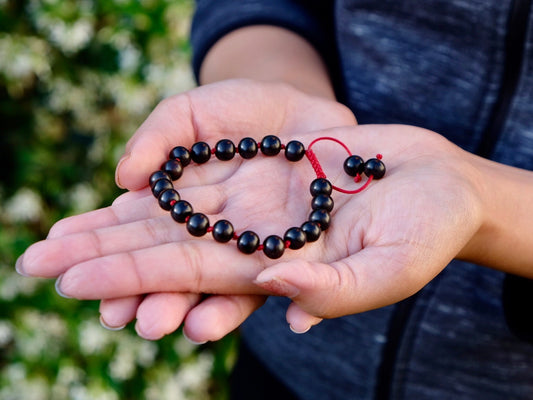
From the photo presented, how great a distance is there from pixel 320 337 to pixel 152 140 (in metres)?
0.92

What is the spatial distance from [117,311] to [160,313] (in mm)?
111

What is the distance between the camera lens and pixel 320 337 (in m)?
1.97

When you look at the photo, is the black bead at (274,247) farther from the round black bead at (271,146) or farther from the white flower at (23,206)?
the white flower at (23,206)

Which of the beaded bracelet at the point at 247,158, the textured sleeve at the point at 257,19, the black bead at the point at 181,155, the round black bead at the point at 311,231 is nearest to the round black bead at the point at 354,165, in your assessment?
the beaded bracelet at the point at 247,158

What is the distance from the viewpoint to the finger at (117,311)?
1284mm

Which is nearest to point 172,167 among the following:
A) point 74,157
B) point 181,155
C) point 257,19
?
point 181,155

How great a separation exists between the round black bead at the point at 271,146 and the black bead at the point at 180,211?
0.38m

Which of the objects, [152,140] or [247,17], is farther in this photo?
[247,17]

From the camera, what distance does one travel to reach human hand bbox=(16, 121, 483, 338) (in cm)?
125

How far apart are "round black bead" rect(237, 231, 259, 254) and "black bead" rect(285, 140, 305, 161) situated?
40 cm

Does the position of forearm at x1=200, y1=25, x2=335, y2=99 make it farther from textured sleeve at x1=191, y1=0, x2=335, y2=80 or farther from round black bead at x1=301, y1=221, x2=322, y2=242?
round black bead at x1=301, y1=221, x2=322, y2=242

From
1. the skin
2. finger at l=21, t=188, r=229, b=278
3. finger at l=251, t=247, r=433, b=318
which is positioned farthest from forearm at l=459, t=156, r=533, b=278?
finger at l=21, t=188, r=229, b=278

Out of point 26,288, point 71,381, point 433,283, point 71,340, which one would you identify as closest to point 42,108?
point 26,288

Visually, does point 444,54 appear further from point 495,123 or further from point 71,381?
point 71,381
